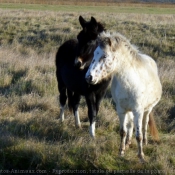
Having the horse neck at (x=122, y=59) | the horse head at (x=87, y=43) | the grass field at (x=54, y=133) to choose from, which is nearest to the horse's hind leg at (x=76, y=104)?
the grass field at (x=54, y=133)

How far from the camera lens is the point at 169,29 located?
18859 mm

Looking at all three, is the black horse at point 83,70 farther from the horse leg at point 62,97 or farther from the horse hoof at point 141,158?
the horse hoof at point 141,158

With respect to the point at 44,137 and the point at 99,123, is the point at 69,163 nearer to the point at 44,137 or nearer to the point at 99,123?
the point at 44,137

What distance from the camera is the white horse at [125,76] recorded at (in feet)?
13.5

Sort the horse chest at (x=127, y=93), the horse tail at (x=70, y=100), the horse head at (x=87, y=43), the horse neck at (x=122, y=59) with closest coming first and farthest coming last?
the horse neck at (x=122, y=59), the horse chest at (x=127, y=93), the horse head at (x=87, y=43), the horse tail at (x=70, y=100)

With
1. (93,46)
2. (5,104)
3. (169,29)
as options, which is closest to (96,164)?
(93,46)

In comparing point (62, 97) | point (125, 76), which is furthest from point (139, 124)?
point (62, 97)

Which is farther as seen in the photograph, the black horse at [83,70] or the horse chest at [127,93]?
the black horse at [83,70]

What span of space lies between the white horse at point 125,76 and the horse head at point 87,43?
0.95 meters

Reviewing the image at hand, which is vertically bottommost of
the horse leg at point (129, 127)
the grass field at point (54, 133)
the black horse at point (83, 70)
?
the grass field at point (54, 133)

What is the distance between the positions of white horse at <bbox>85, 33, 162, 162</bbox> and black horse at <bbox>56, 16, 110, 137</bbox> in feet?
2.64

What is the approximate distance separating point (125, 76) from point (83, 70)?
1335 millimetres

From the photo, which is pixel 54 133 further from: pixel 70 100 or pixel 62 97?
pixel 62 97

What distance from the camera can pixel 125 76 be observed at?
437cm
